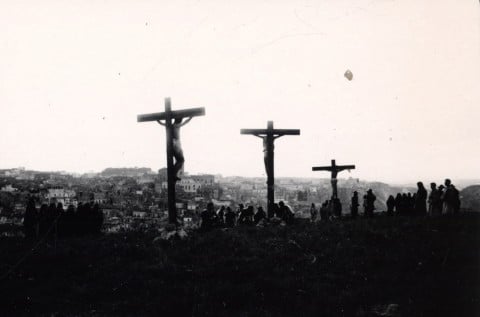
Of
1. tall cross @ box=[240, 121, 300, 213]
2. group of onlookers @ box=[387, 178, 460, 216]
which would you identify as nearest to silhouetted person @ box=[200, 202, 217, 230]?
tall cross @ box=[240, 121, 300, 213]

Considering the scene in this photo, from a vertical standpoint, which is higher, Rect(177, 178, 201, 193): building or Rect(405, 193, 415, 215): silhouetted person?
Answer: Rect(405, 193, 415, 215): silhouetted person

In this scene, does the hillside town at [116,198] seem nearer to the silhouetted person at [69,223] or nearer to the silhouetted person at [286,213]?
the silhouetted person at [69,223]

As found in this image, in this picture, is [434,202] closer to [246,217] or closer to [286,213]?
[286,213]

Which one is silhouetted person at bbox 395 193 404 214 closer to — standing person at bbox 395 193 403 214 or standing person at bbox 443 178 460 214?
standing person at bbox 395 193 403 214

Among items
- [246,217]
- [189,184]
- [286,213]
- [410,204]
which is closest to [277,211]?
[286,213]

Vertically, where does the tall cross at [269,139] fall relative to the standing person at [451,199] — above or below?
above

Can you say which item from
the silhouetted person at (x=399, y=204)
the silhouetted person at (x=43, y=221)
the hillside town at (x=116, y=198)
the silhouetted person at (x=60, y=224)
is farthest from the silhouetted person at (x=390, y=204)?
the silhouetted person at (x=43, y=221)
